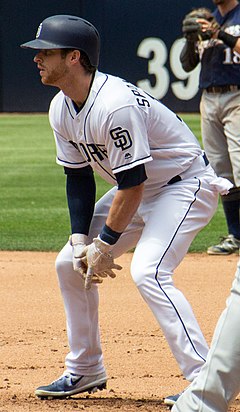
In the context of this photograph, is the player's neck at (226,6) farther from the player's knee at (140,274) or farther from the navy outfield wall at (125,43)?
the navy outfield wall at (125,43)

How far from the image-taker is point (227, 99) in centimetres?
818

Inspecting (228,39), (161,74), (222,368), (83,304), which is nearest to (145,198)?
(83,304)

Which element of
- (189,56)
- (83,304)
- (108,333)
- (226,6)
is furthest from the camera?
(189,56)

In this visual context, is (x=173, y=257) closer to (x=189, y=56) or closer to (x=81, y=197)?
(x=81, y=197)

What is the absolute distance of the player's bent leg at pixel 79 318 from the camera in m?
4.41

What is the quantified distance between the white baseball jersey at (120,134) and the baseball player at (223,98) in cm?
374

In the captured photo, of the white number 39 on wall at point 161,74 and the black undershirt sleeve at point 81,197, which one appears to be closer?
the black undershirt sleeve at point 81,197

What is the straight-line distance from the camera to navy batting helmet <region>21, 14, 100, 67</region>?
410cm

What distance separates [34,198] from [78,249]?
21.7ft

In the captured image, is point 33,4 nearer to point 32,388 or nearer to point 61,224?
point 61,224

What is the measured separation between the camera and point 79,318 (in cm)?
449

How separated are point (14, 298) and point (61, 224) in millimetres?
2782

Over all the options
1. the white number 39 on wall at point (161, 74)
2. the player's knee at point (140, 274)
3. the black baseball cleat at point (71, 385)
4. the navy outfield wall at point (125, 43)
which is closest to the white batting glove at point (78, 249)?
the player's knee at point (140, 274)

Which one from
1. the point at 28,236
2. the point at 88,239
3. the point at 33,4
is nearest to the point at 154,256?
the point at 88,239
